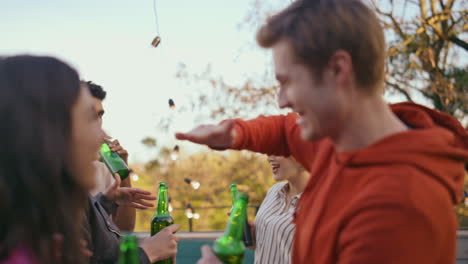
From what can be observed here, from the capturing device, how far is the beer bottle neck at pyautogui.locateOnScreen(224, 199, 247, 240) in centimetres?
93

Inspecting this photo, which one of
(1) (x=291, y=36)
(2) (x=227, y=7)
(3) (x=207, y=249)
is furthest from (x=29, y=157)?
(2) (x=227, y=7)

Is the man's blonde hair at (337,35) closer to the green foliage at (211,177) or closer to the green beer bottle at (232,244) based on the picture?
the green beer bottle at (232,244)

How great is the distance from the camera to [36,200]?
0.74m

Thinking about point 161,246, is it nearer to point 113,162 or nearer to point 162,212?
point 162,212

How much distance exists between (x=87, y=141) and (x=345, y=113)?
0.58m

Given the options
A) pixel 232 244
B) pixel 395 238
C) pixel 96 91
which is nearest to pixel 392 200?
pixel 395 238

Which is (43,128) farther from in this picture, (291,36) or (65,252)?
(291,36)

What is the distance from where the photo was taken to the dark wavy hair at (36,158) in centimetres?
73

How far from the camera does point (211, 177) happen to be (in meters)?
10.0

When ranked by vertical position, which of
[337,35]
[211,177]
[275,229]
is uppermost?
[337,35]

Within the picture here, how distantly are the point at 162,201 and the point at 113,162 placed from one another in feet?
1.41

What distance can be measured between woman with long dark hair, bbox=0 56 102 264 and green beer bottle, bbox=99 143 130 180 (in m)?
1.20

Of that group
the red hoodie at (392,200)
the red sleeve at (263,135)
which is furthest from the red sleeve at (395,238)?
the red sleeve at (263,135)

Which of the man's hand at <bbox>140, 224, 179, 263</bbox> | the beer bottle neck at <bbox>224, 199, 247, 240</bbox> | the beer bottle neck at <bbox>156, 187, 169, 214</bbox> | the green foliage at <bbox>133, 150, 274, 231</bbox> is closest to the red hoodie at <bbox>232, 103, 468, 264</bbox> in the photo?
the beer bottle neck at <bbox>224, 199, 247, 240</bbox>
